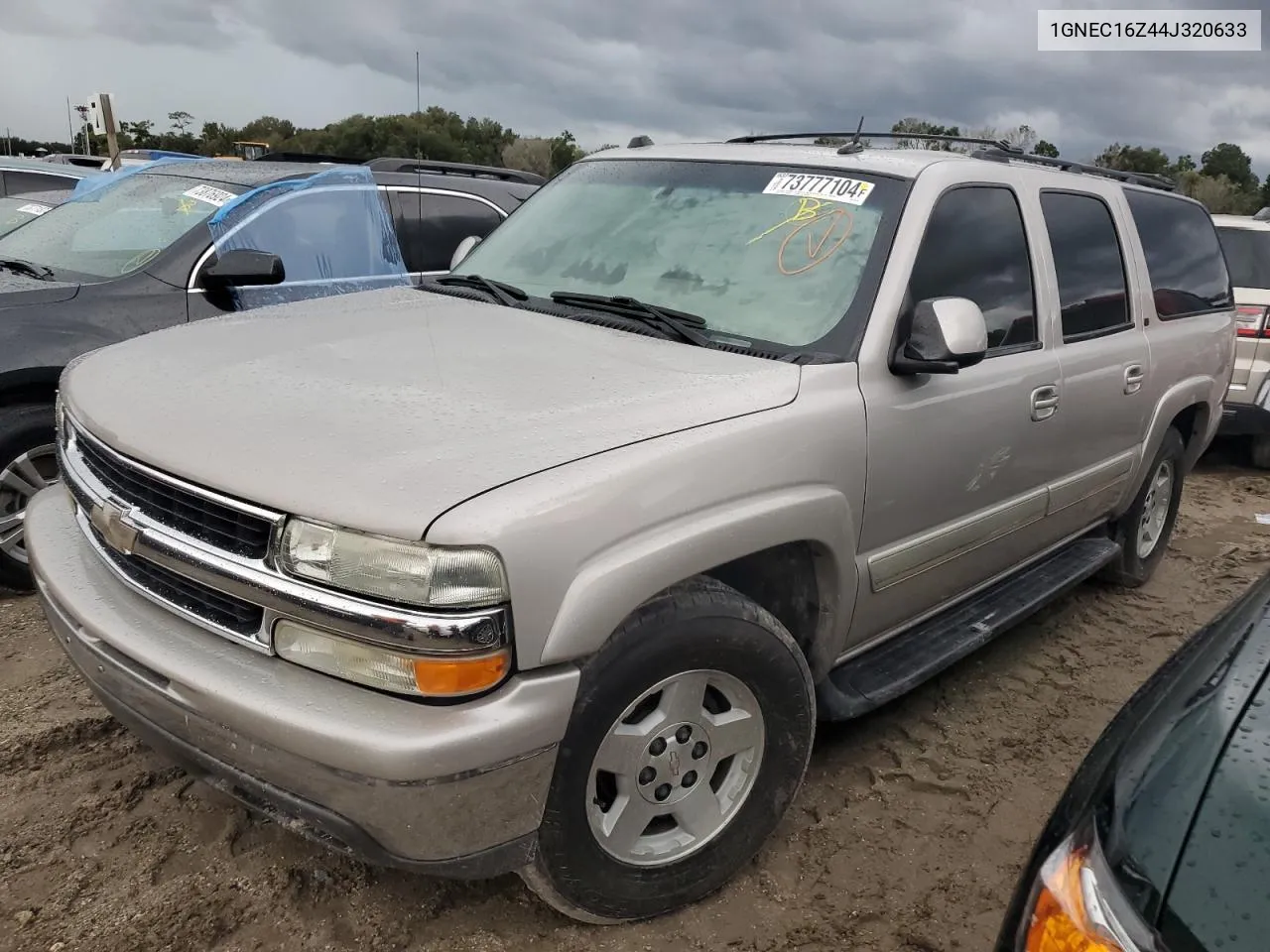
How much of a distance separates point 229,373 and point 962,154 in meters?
2.59

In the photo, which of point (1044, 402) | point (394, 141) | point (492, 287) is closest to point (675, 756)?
point (492, 287)

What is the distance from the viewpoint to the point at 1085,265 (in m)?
3.79

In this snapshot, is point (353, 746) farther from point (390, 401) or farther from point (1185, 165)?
point (1185, 165)

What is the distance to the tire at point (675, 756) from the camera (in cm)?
210

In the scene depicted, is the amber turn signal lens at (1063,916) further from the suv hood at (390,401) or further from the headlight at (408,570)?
the suv hood at (390,401)

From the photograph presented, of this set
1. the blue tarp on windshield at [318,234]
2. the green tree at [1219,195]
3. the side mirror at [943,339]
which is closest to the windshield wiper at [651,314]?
the side mirror at [943,339]

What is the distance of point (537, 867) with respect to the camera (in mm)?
2145

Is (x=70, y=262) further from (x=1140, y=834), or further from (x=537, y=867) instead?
(x=1140, y=834)

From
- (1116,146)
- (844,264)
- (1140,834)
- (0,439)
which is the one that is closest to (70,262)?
(0,439)

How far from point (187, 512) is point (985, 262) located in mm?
2478

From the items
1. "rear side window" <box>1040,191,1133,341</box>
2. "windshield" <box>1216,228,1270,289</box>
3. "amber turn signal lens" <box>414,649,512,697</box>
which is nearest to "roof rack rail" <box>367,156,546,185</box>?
"rear side window" <box>1040,191,1133,341</box>

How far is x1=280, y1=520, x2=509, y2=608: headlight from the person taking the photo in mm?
1820

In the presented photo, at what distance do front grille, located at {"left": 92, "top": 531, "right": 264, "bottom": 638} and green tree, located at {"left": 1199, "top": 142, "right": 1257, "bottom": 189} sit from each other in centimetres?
4886

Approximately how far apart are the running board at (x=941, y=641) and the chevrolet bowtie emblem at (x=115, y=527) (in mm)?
1841
